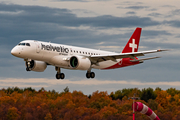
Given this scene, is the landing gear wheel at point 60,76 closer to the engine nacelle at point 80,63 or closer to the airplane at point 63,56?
the airplane at point 63,56

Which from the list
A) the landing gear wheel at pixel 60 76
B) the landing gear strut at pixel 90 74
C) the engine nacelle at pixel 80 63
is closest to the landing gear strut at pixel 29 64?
the landing gear wheel at pixel 60 76

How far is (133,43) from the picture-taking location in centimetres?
6938

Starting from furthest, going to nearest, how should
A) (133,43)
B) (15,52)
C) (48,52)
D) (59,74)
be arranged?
(133,43), (59,74), (48,52), (15,52)

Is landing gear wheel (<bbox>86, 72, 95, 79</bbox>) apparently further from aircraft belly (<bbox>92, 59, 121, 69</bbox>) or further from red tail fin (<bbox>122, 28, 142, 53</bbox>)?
red tail fin (<bbox>122, 28, 142, 53</bbox>)

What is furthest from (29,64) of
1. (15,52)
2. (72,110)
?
(72,110)

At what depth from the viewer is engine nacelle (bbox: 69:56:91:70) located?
5388cm

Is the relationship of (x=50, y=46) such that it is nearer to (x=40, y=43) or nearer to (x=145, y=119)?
(x=40, y=43)

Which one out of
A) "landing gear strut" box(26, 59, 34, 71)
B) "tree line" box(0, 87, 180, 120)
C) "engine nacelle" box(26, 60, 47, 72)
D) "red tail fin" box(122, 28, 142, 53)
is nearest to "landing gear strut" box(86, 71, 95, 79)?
"engine nacelle" box(26, 60, 47, 72)

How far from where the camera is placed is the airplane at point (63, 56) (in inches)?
2029

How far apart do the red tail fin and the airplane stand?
5.81 m

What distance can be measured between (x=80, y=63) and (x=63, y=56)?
303 cm

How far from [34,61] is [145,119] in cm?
9472

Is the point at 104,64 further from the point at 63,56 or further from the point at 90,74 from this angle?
the point at 63,56

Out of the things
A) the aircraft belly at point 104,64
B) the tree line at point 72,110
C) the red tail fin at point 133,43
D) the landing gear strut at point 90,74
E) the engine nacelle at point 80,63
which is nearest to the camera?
the engine nacelle at point 80,63
